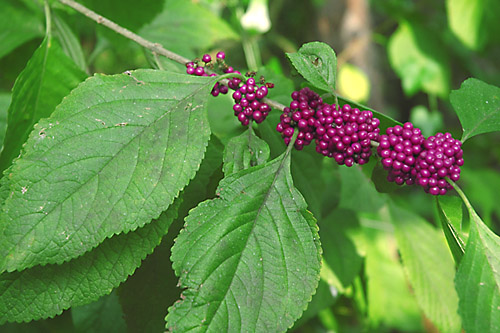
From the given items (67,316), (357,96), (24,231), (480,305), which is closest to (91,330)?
(67,316)

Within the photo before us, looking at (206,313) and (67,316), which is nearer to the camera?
(206,313)

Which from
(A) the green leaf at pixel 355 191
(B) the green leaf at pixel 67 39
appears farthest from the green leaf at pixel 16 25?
(A) the green leaf at pixel 355 191

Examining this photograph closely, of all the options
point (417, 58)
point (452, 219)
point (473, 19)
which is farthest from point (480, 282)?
point (417, 58)

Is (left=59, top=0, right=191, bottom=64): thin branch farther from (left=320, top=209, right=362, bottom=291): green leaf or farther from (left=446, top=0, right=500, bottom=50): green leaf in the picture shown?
(left=446, top=0, right=500, bottom=50): green leaf

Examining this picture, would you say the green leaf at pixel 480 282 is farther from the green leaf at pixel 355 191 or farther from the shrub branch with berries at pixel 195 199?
the green leaf at pixel 355 191

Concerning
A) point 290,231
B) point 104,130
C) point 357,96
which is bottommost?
point 290,231

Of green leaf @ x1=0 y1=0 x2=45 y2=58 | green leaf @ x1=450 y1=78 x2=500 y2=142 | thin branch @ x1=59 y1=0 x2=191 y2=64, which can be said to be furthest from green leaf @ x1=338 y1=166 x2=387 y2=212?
green leaf @ x1=0 y1=0 x2=45 y2=58

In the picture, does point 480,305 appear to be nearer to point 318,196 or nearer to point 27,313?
point 318,196
